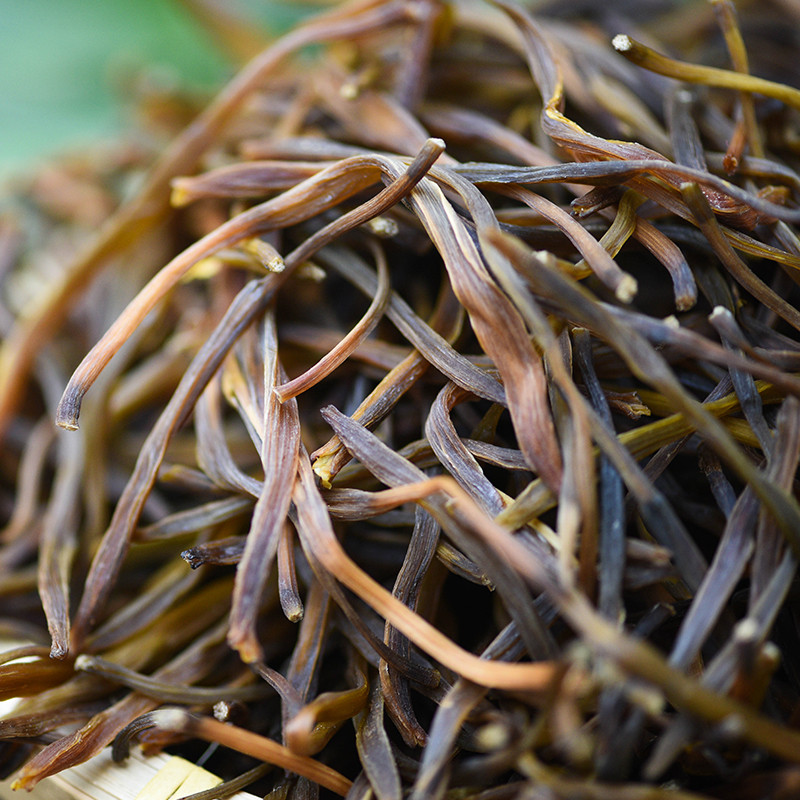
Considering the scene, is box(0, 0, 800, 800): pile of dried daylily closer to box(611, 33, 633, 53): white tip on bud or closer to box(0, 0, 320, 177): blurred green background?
box(611, 33, 633, 53): white tip on bud

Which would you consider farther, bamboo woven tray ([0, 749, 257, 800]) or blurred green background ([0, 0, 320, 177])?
blurred green background ([0, 0, 320, 177])

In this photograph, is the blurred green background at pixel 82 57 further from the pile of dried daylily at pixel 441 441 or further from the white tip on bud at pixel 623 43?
the white tip on bud at pixel 623 43

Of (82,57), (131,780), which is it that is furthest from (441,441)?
(82,57)

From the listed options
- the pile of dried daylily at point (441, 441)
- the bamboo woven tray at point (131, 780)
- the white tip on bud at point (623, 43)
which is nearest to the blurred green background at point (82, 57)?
the pile of dried daylily at point (441, 441)

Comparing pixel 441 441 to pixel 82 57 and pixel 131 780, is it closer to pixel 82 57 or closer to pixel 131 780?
pixel 131 780

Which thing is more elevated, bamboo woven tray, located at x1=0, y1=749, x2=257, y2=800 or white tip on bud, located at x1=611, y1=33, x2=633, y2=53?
white tip on bud, located at x1=611, y1=33, x2=633, y2=53

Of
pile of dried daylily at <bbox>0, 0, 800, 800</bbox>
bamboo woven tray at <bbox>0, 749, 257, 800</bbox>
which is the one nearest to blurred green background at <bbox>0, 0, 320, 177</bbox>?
pile of dried daylily at <bbox>0, 0, 800, 800</bbox>

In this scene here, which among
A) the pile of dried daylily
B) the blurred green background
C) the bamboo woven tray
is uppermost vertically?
the blurred green background
